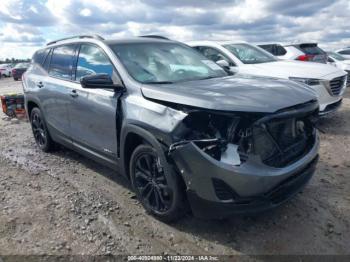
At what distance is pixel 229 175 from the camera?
2.92 m

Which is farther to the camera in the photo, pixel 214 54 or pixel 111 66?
pixel 214 54

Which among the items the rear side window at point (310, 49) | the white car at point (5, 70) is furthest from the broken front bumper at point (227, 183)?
the white car at point (5, 70)

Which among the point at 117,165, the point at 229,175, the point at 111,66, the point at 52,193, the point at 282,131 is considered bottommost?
the point at 52,193

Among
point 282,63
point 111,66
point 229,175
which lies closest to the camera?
point 229,175

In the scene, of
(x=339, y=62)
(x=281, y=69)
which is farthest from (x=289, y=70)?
(x=339, y=62)

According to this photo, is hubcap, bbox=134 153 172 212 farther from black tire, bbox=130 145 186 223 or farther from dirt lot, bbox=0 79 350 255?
dirt lot, bbox=0 79 350 255

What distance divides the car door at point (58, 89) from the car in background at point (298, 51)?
7.99 metres

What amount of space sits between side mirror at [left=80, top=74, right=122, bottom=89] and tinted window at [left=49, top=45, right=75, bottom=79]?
1.28 metres

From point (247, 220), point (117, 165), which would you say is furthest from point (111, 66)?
point (247, 220)

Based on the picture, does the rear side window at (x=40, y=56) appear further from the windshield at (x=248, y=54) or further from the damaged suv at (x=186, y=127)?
the windshield at (x=248, y=54)

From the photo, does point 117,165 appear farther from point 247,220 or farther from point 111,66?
point 247,220

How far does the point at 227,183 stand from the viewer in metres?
2.96

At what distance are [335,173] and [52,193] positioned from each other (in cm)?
376

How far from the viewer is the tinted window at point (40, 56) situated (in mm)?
5848
